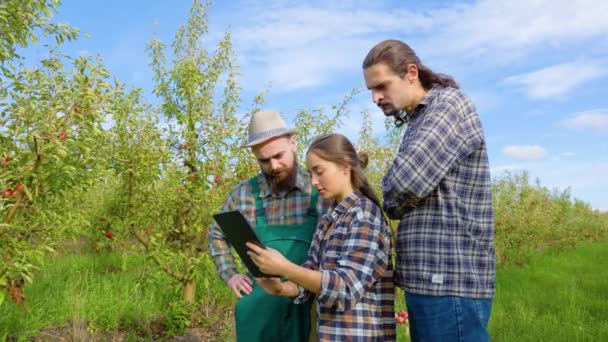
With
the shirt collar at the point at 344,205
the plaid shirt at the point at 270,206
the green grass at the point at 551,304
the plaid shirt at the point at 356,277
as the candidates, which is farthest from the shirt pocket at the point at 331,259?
the green grass at the point at 551,304

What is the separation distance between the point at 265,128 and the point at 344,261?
85 cm

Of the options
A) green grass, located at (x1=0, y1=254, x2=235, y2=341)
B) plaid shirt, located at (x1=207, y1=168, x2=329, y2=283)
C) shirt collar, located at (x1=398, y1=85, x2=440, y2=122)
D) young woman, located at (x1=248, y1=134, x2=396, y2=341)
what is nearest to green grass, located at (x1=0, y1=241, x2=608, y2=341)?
green grass, located at (x1=0, y1=254, x2=235, y2=341)

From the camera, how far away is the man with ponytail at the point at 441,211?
76.4 inches

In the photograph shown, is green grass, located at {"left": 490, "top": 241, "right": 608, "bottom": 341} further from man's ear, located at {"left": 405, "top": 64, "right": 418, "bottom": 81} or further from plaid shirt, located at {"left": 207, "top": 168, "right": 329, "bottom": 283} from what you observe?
man's ear, located at {"left": 405, "top": 64, "right": 418, "bottom": 81}

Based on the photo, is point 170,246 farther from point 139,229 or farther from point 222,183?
point 222,183

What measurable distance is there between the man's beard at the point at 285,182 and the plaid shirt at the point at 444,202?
60 cm

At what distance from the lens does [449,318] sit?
1938mm

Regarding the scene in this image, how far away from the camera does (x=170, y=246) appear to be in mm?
5898

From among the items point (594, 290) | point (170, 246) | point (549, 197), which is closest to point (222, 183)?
point (170, 246)

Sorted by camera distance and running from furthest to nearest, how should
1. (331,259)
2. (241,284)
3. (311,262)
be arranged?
(241,284)
(311,262)
(331,259)

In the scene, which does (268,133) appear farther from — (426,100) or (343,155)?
(426,100)

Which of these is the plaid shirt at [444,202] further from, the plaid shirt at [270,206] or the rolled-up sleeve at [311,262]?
the plaid shirt at [270,206]

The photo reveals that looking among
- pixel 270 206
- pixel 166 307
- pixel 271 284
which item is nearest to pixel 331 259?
pixel 271 284

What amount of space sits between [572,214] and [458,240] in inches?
748
